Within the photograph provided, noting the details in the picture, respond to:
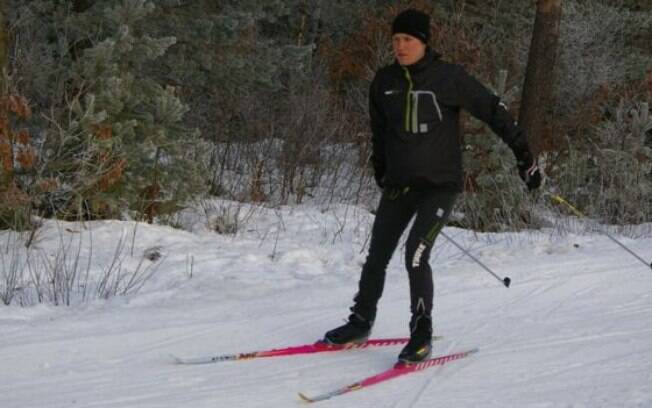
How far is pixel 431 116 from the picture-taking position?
4930 mm

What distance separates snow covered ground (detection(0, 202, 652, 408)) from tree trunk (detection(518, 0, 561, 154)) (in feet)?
12.3

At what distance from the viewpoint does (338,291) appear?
23.9 feet

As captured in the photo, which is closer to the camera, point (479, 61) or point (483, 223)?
point (483, 223)

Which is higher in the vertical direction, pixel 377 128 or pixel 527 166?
pixel 377 128

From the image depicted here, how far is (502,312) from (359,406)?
92.9 inches

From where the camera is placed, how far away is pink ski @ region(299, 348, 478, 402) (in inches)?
176

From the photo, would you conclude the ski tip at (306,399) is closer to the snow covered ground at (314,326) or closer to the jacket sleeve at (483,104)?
the snow covered ground at (314,326)

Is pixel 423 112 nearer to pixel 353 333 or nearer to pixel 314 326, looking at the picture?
pixel 353 333

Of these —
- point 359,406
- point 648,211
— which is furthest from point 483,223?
point 359,406

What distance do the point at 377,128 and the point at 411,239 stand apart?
0.71 meters

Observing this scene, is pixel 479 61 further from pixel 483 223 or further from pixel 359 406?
pixel 359 406

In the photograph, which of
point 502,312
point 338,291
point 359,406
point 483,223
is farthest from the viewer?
point 483,223

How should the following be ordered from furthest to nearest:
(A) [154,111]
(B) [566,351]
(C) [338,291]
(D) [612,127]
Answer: (D) [612,127] → (A) [154,111] → (C) [338,291] → (B) [566,351]

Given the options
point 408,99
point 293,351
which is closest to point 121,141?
point 293,351
